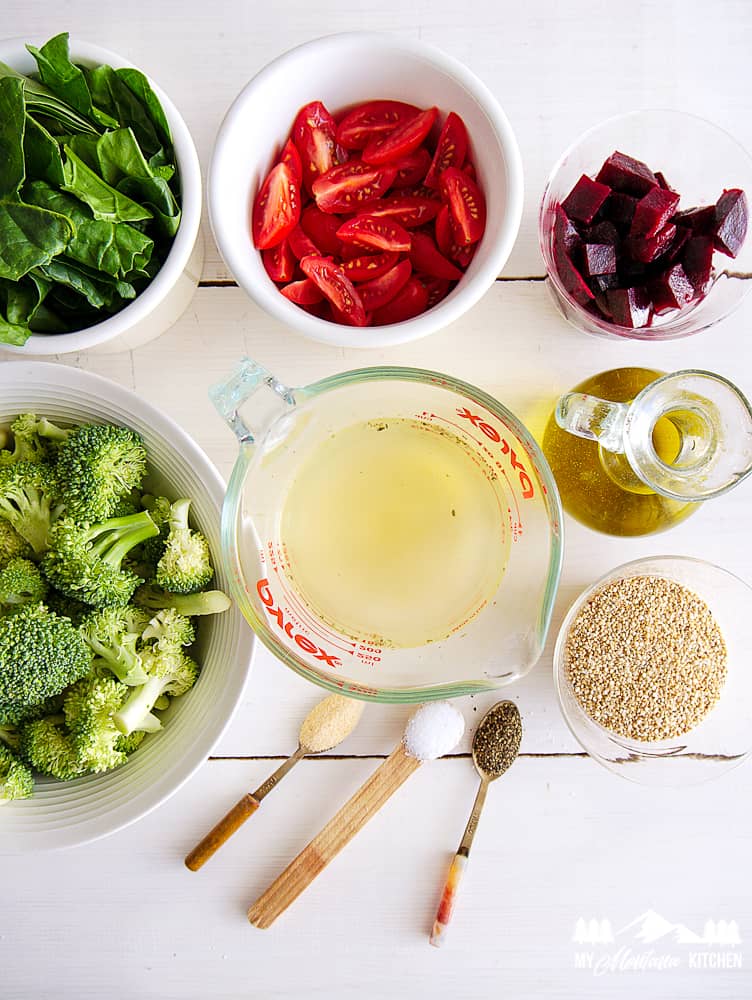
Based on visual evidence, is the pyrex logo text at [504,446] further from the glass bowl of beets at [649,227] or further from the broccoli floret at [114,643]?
the broccoli floret at [114,643]

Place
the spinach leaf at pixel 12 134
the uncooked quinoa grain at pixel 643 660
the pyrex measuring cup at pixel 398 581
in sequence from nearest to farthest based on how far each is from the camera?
the spinach leaf at pixel 12 134
the pyrex measuring cup at pixel 398 581
the uncooked quinoa grain at pixel 643 660

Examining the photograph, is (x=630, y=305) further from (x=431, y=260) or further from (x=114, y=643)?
(x=114, y=643)

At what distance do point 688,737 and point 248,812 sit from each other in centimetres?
61

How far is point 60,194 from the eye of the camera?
0.87 m

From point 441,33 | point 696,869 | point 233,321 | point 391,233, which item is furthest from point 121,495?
point 696,869

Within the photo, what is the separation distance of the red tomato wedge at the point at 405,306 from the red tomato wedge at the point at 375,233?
0.05m

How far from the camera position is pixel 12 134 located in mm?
821

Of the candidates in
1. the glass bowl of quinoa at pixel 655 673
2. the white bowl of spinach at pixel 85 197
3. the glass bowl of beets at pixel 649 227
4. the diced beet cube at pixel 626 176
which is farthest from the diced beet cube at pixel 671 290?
the white bowl of spinach at pixel 85 197

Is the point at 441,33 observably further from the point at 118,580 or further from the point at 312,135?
the point at 118,580

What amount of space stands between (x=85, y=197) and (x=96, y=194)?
0.05ft

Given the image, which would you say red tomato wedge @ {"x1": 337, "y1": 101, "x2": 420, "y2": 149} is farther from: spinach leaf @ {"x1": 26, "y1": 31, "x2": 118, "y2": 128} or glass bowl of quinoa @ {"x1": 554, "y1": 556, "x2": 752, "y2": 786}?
glass bowl of quinoa @ {"x1": 554, "y1": 556, "x2": 752, "y2": 786}

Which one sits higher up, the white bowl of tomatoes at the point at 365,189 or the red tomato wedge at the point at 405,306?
the white bowl of tomatoes at the point at 365,189

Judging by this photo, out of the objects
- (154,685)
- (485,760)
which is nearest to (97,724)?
(154,685)

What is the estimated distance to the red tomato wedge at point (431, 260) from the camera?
98cm
